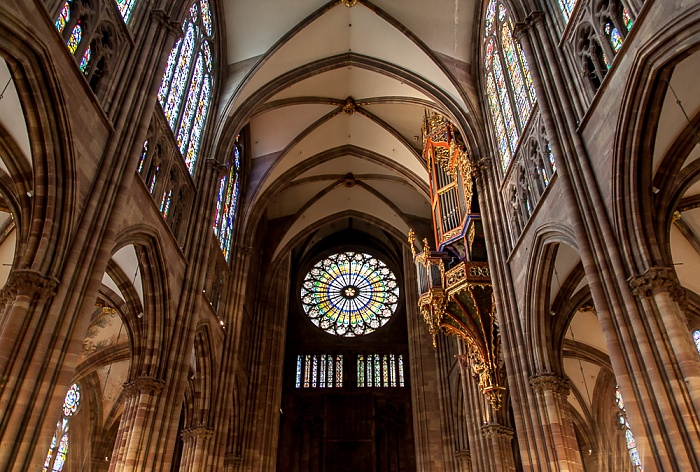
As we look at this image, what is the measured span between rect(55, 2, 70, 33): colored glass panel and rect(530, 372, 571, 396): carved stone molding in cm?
1014

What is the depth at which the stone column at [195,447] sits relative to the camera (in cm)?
1471

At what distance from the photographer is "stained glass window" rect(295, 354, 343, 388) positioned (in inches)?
986

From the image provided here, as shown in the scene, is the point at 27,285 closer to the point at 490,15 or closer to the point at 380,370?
the point at 490,15

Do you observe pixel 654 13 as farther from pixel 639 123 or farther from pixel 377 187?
pixel 377 187

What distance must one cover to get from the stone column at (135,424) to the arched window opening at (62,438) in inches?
313

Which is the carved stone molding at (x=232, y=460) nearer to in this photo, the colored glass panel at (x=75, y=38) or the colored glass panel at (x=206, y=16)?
the colored glass panel at (x=206, y=16)

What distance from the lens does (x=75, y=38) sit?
9.32m

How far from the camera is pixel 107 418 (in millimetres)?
20562

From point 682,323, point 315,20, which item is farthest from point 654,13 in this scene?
point 315,20

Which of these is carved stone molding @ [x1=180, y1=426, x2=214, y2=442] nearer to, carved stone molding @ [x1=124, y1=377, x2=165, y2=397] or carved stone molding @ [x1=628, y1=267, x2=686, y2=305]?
carved stone molding @ [x1=124, y1=377, x2=165, y2=397]

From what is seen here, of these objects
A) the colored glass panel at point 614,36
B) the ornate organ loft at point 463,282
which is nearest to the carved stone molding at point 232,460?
the ornate organ loft at point 463,282

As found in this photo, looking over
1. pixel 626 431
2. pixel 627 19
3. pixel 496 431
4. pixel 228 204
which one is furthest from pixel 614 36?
pixel 626 431

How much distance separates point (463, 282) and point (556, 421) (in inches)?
181

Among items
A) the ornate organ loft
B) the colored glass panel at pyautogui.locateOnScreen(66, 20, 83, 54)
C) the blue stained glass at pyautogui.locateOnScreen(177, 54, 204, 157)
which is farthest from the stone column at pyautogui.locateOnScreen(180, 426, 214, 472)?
the colored glass panel at pyautogui.locateOnScreen(66, 20, 83, 54)
